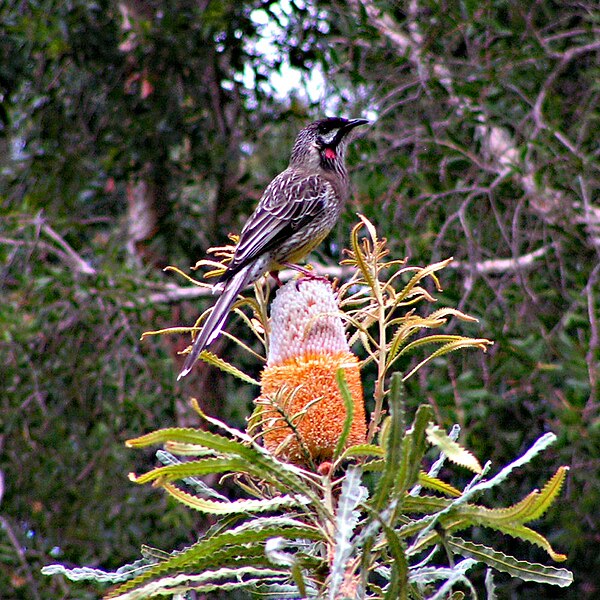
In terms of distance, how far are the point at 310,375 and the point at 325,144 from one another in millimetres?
1972

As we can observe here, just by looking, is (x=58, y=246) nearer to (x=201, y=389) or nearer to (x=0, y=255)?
(x=0, y=255)

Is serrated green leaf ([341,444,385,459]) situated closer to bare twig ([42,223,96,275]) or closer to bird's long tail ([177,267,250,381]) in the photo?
bird's long tail ([177,267,250,381])

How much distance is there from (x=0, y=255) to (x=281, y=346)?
4321 mm

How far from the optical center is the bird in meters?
3.26

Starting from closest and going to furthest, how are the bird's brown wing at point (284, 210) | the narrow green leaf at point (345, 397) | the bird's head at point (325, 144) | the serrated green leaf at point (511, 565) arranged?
the narrow green leaf at point (345, 397)
the serrated green leaf at point (511, 565)
the bird's brown wing at point (284, 210)
the bird's head at point (325, 144)

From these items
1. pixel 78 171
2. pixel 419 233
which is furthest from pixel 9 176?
pixel 419 233

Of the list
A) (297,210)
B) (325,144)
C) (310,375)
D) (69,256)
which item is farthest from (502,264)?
(310,375)

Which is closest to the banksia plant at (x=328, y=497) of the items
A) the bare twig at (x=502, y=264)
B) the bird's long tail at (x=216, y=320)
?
the bird's long tail at (x=216, y=320)

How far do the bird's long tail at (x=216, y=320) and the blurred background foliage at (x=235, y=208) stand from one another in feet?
6.76

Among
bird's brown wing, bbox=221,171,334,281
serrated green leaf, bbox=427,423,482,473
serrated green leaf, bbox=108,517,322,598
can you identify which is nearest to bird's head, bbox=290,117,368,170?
bird's brown wing, bbox=221,171,334,281

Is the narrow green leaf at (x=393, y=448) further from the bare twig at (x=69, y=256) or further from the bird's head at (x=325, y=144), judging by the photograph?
the bare twig at (x=69, y=256)

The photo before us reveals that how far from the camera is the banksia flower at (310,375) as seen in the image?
7.32 feet

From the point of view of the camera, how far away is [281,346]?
7.80 ft

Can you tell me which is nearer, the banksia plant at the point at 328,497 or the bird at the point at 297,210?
the banksia plant at the point at 328,497
